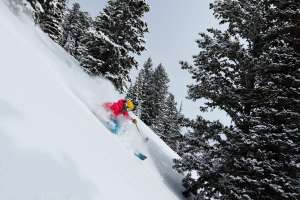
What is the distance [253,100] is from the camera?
531 inches

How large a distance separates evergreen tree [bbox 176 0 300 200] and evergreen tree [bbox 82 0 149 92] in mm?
8286

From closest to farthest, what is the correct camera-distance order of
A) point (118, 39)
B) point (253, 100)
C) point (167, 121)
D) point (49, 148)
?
point (49, 148)
point (253, 100)
point (118, 39)
point (167, 121)

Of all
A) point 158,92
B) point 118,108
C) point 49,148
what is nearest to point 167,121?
point 158,92

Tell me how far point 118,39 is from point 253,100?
40.3 feet

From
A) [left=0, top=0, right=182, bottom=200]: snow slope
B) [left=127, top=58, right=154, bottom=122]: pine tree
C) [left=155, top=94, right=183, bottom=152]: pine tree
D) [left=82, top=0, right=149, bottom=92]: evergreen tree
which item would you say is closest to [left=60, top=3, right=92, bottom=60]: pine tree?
[left=127, top=58, right=154, bottom=122]: pine tree

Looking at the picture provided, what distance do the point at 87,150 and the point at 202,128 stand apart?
8.24 meters

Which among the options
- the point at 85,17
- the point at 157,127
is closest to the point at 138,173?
the point at 157,127

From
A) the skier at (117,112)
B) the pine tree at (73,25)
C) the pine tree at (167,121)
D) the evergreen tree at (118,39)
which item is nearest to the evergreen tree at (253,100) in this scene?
the skier at (117,112)

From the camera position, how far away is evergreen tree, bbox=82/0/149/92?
23.0 metres

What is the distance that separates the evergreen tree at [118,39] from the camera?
22953 millimetres

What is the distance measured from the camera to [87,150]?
756cm

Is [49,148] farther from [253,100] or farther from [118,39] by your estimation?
[118,39]

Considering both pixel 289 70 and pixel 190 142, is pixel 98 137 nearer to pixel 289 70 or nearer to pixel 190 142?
pixel 190 142

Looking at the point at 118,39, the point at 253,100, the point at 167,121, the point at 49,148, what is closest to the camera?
the point at 49,148
